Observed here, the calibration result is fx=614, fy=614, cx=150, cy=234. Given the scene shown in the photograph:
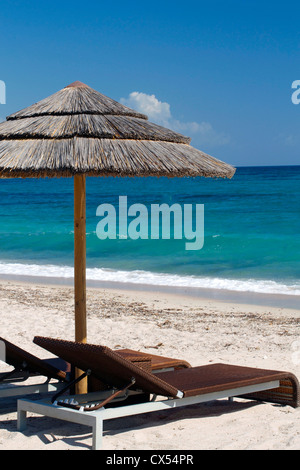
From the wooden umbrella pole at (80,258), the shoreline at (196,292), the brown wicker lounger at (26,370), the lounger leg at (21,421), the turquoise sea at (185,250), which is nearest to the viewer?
the lounger leg at (21,421)

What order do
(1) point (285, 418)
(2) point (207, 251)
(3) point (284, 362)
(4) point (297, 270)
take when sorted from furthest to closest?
1. (2) point (207, 251)
2. (4) point (297, 270)
3. (3) point (284, 362)
4. (1) point (285, 418)

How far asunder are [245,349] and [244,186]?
129 feet

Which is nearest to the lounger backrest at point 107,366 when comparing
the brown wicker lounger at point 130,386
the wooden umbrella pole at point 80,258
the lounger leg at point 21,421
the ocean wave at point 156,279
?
the brown wicker lounger at point 130,386

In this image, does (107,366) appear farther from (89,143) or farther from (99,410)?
(89,143)

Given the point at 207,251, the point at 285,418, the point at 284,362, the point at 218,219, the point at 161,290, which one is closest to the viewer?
the point at 285,418

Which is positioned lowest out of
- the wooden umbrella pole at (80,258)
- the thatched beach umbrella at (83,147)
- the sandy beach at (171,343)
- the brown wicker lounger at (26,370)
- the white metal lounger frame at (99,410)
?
the sandy beach at (171,343)

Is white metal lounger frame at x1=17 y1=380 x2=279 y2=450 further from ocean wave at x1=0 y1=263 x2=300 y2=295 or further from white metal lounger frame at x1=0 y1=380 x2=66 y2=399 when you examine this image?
ocean wave at x1=0 y1=263 x2=300 y2=295

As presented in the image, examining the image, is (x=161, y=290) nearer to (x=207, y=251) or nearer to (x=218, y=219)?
(x=207, y=251)

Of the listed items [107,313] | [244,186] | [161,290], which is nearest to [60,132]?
[107,313]

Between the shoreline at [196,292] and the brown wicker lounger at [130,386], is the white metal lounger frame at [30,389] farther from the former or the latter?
the shoreline at [196,292]

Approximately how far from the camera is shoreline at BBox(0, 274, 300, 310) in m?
9.73

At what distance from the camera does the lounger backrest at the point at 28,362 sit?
406cm

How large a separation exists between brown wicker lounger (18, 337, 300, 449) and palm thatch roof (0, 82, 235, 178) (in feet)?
3.56

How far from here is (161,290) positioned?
430 inches
